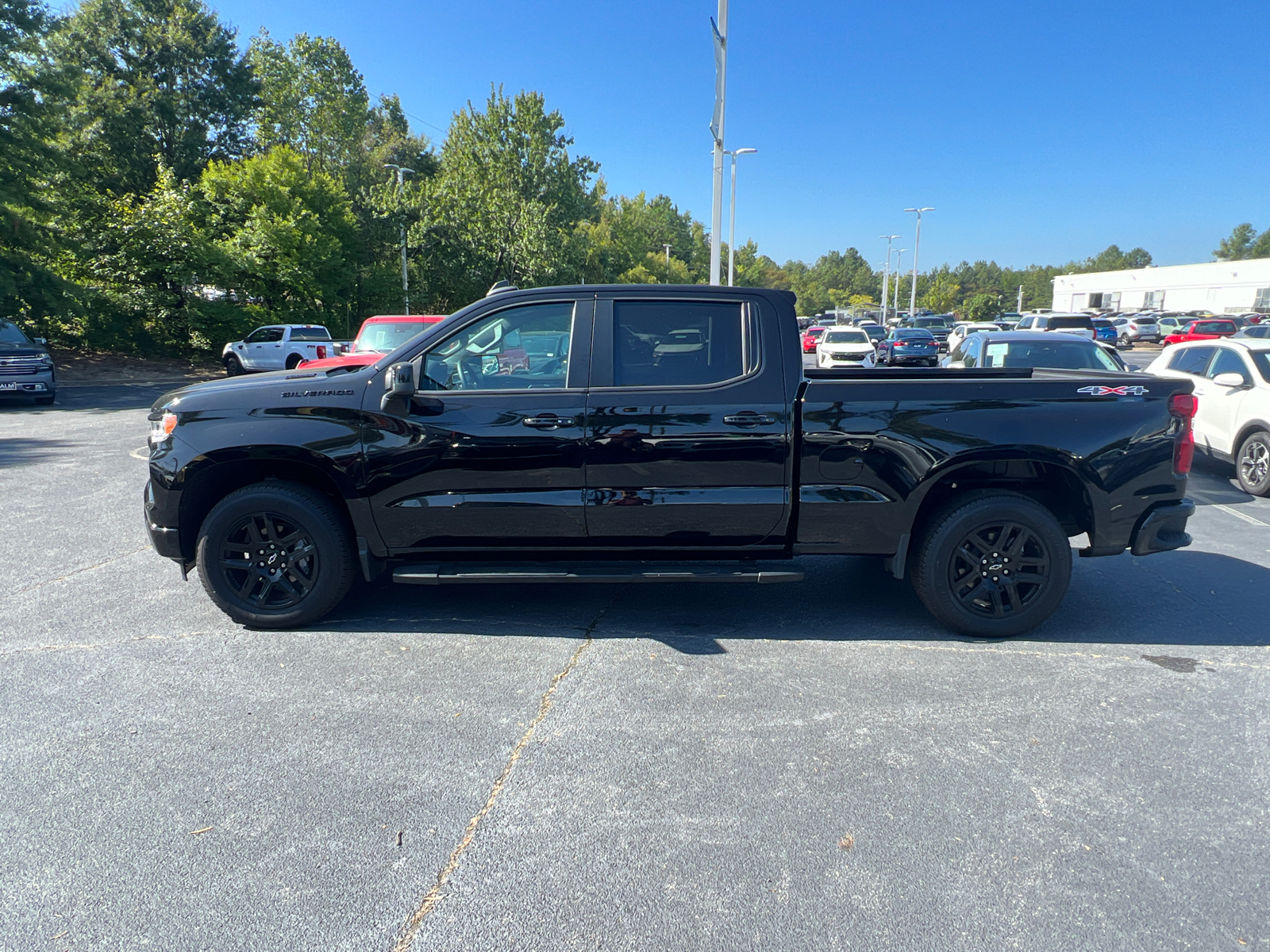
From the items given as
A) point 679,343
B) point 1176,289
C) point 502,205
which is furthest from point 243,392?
point 1176,289

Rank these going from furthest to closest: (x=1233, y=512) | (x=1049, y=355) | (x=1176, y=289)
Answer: (x=1176, y=289) → (x=1049, y=355) → (x=1233, y=512)

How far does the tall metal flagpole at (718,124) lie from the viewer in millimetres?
20375

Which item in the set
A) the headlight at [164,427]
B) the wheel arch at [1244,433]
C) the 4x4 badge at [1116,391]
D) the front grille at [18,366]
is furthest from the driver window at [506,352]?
the front grille at [18,366]

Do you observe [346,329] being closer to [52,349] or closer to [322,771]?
[52,349]

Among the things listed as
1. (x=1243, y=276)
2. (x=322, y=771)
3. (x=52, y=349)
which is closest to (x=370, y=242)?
(x=52, y=349)

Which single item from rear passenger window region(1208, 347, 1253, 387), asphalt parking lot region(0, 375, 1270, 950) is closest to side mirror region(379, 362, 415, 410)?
asphalt parking lot region(0, 375, 1270, 950)

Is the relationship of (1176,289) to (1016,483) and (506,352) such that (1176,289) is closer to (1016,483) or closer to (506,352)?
(1016,483)

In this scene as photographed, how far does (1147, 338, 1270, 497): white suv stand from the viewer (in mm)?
8719

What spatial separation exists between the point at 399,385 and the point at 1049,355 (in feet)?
27.9

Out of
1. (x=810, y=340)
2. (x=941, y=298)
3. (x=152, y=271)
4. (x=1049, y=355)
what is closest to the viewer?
(x=1049, y=355)

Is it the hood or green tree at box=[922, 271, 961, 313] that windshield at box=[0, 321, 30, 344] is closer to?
the hood

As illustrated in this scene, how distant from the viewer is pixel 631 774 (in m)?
3.27

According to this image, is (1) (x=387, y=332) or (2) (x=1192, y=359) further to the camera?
(1) (x=387, y=332)

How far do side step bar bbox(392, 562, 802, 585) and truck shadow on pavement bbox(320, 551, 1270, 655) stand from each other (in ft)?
1.31
